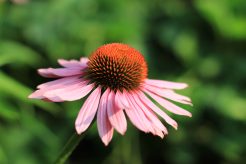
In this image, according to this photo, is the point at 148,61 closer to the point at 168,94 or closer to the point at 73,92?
the point at 168,94

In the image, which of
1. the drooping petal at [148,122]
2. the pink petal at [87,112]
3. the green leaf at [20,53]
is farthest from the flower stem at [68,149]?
the green leaf at [20,53]

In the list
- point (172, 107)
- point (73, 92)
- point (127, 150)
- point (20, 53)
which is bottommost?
point (127, 150)

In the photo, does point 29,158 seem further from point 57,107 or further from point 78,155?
point 78,155

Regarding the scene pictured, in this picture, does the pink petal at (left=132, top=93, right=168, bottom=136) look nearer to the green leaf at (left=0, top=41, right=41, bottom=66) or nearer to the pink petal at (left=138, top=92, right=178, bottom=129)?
the pink petal at (left=138, top=92, right=178, bottom=129)

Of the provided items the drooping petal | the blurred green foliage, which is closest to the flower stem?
the drooping petal

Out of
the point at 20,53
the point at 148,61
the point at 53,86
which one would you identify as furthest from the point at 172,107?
the point at 148,61

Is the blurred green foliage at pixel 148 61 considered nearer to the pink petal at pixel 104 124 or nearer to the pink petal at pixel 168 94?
the pink petal at pixel 168 94
